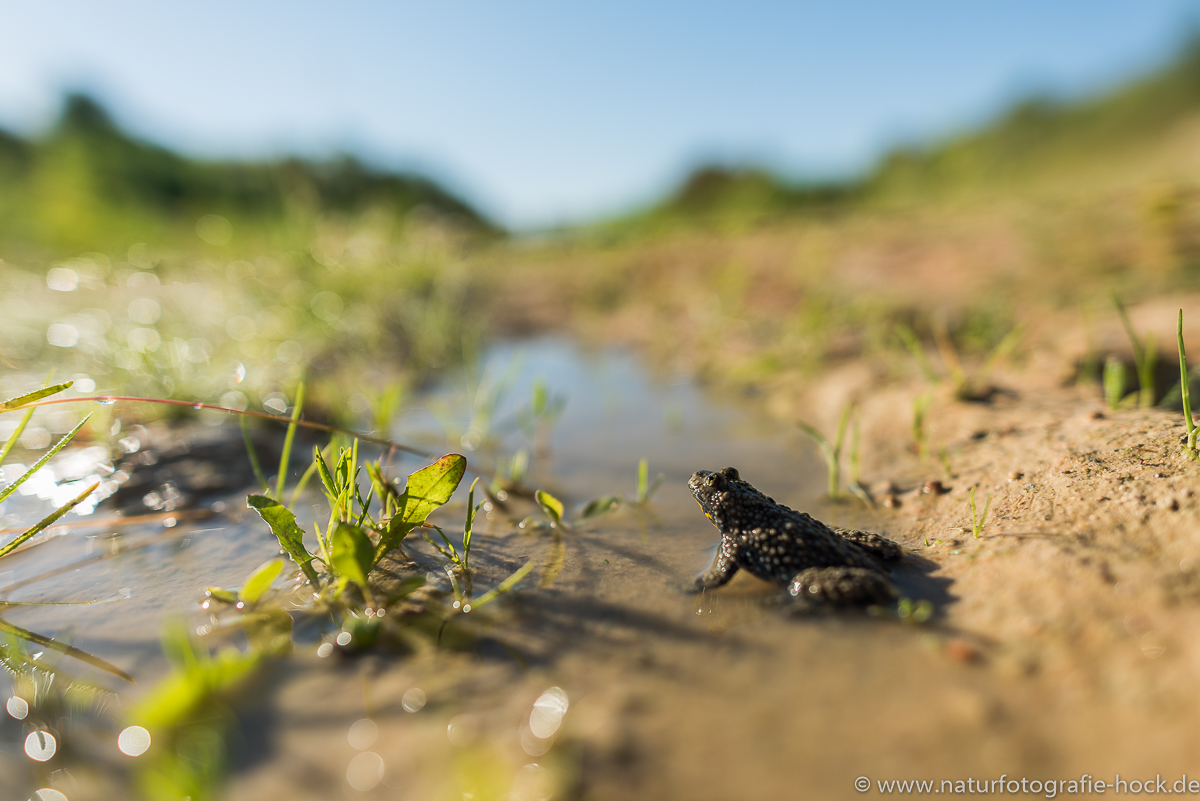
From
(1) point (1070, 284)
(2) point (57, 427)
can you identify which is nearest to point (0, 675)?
(2) point (57, 427)

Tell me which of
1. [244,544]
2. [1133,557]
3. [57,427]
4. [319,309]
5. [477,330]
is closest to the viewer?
[1133,557]

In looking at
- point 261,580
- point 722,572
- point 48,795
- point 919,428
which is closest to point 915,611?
point 722,572

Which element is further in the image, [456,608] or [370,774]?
[456,608]

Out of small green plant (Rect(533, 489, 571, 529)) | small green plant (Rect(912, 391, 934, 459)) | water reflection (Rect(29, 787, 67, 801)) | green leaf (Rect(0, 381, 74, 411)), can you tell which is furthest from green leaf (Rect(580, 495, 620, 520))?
green leaf (Rect(0, 381, 74, 411))

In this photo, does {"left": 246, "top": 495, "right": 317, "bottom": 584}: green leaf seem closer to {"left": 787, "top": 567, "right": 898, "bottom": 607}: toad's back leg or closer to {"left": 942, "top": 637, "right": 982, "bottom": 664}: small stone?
{"left": 787, "top": 567, "right": 898, "bottom": 607}: toad's back leg


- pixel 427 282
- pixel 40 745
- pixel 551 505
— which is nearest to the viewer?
pixel 40 745

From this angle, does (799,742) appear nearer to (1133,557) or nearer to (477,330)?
(1133,557)

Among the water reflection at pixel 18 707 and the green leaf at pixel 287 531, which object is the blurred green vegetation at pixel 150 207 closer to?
the green leaf at pixel 287 531

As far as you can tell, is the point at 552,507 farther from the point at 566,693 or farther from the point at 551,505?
the point at 566,693

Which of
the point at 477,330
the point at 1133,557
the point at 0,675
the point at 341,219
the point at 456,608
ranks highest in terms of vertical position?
the point at 341,219
